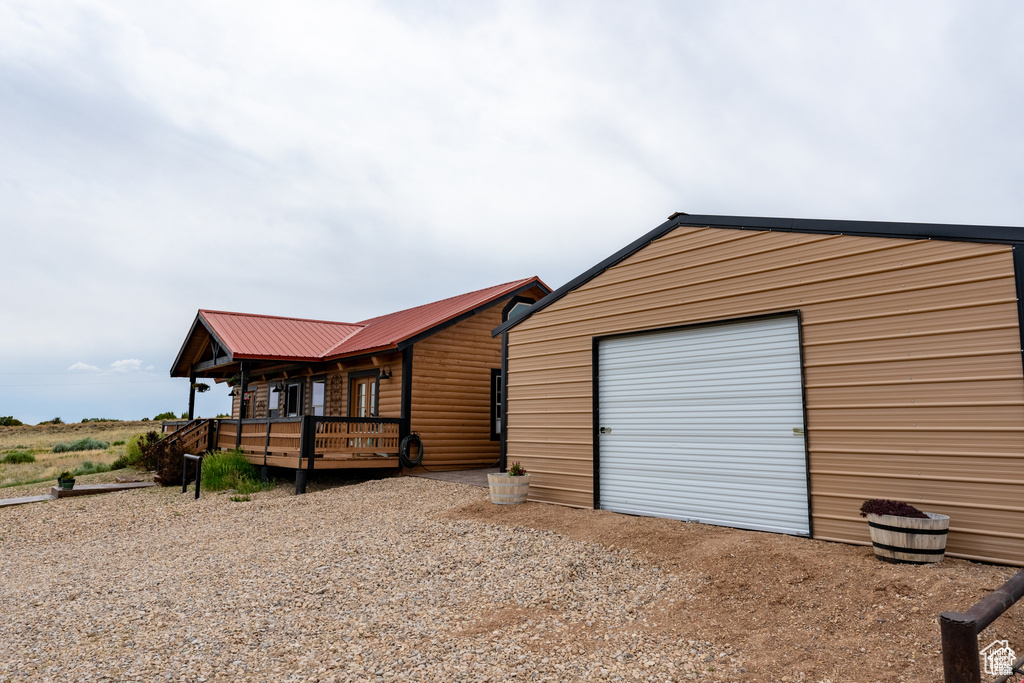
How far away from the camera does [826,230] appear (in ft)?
21.6

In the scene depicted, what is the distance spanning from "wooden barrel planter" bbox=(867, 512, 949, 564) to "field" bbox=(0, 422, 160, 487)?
20.9 m

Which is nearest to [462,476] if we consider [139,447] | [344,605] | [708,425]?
[708,425]

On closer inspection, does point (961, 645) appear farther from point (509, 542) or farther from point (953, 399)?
point (509, 542)

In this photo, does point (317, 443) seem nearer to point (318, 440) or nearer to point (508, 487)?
point (318, 440)

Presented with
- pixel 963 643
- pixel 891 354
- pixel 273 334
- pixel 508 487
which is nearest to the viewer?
pixel 963 643

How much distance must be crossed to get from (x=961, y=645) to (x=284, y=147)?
15836mm

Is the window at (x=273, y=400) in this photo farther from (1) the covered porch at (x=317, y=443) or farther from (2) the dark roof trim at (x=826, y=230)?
(2) the dark roof trim at (x=826, y=230)

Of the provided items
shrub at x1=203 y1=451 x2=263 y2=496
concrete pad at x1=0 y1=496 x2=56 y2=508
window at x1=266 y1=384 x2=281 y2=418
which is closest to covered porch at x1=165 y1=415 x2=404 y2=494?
shrub at x1=203 y1=451 x2=263 y2=496

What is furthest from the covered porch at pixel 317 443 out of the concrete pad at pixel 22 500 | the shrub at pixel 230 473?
the concrete pad at pixel 22 500

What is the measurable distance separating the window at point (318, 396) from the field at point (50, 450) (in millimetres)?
8270

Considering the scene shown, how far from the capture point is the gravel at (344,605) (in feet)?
13.4

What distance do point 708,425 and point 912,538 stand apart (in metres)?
2.71

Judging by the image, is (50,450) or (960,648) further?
(50,450)

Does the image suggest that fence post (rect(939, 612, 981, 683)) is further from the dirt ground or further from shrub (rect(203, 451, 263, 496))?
shrub (rect(203, 451, 263, 496))
